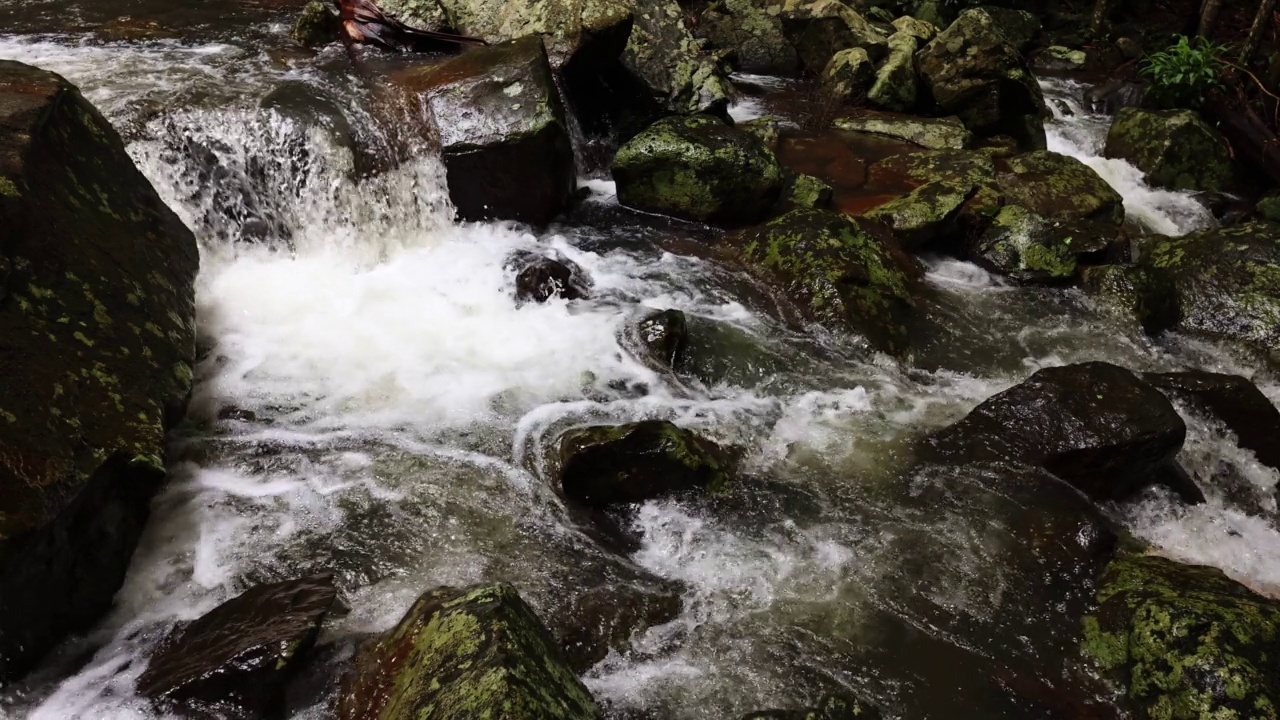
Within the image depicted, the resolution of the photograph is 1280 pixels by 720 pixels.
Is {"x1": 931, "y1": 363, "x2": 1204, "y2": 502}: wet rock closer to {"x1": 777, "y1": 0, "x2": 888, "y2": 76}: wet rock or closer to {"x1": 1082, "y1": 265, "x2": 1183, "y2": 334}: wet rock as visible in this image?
{"x1": 1082, "y1": 265, "x2": 1183, "y2": 334}: wet rock

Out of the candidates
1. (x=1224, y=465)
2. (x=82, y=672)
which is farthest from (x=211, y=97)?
(x=1224, y=465)

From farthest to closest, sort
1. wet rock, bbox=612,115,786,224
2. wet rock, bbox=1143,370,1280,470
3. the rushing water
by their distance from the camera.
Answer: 1. wet rock, bbox=612,115,786,224
2. wet rock, bbox=1143,370,1280,470
3. the rushing water

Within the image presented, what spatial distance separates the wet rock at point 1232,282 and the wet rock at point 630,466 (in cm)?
547

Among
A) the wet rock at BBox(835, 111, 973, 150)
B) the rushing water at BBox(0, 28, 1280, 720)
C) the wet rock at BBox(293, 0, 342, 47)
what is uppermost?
the wet rock at BBox(293, 0, 342, 47)

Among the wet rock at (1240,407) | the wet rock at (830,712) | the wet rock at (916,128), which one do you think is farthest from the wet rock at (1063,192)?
the wet rock at (830,712)

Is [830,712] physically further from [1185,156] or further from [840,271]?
[1185,156]

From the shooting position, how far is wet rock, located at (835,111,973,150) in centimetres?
995

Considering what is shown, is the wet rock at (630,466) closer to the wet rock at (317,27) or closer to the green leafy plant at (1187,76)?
the wet rock at (317,27)

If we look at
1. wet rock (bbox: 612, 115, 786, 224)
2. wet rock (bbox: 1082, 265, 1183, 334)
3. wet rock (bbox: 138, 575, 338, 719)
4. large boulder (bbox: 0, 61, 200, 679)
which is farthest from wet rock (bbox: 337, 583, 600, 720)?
wet rock (bbox: 1082, 265, 1183, 334)

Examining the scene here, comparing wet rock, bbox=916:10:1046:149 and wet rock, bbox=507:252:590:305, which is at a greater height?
wet rock, bbox=916:10:1046:149

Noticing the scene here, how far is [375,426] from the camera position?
4.92m

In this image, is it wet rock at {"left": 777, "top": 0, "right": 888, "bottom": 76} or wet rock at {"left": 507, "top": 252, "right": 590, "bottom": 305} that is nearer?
wet rock at {"left": 507, "top": 252, "right": 590, "bottom": 305}

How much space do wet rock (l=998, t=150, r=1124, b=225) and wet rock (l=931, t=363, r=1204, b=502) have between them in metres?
3.66

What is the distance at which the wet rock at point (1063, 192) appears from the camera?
328 inches
